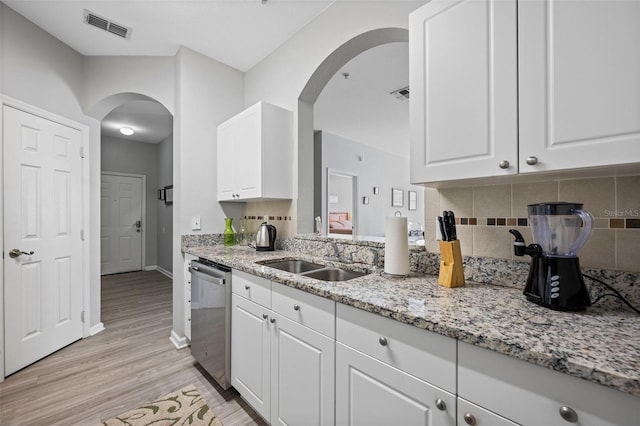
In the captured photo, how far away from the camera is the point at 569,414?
0.63m

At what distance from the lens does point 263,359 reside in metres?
1.53

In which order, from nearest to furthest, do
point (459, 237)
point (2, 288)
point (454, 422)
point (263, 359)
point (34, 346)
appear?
point (454, 422) < point (459, 237) < point (263, 359) < point (2, 288) < point (34, 346)

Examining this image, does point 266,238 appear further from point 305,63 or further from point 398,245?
point 305,63

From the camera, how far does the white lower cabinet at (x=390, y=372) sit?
0.84m

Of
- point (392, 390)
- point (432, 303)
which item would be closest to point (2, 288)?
point (392, 390)

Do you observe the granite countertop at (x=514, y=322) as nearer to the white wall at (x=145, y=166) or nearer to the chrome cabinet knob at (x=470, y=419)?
the chrome cabinet knob at (x=470, y=419)

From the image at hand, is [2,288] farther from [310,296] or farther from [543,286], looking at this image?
[543,286]

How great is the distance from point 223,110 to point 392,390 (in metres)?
2.87

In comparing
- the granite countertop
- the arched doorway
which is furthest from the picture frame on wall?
the granite countertop

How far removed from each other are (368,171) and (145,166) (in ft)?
15.7

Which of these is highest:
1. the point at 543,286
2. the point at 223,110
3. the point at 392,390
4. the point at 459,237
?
the point at 223,110

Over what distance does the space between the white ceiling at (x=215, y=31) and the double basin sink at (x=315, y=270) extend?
1.93m

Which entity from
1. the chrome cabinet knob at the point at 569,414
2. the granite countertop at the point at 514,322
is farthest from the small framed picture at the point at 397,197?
the chrome cabinet knob at the point at 569,414

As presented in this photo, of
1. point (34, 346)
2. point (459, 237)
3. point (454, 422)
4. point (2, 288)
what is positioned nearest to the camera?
point (454, 422)
